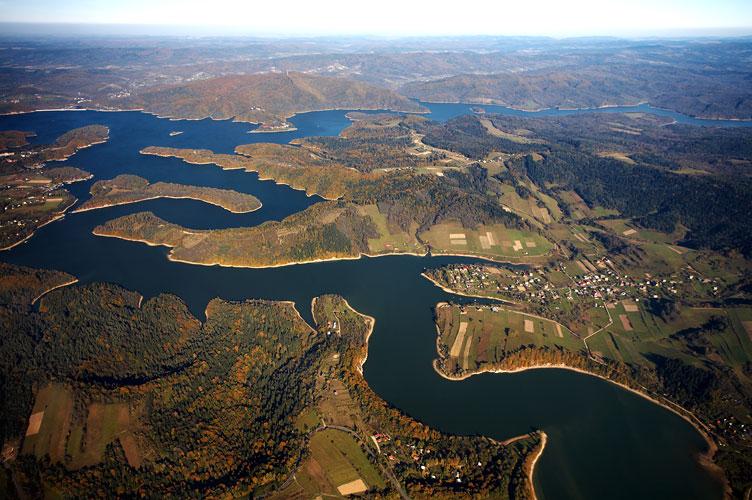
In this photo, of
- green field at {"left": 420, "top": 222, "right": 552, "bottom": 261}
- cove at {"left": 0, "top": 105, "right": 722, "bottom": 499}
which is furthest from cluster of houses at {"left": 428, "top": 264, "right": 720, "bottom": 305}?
green field at {"left": 420, "top": 222, "right": 552, "bottom": 261}

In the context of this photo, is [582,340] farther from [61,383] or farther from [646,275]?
[61,383]

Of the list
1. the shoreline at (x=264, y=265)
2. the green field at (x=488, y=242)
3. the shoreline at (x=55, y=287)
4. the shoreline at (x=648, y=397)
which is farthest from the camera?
the green field at (x=488, y=242)

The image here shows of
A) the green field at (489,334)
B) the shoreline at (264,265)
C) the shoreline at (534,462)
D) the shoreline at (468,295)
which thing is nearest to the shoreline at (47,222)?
the shoreline at (264,265)

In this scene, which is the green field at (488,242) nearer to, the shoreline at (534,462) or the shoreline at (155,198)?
the shoreline at (155,198)

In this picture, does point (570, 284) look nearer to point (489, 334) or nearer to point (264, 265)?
point (489, 334)

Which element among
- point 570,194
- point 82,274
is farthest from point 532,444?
point 570,194

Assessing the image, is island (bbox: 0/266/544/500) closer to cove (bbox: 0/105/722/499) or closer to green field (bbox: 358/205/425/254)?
cove (bbox: 0/105/722/499)
